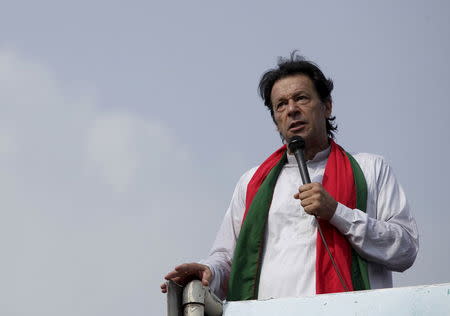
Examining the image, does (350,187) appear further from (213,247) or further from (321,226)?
(213,247)

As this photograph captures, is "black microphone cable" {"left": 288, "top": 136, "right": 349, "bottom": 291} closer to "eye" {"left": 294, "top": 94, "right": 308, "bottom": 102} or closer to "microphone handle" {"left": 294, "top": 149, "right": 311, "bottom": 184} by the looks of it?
"microphone handle" {"left": 294, "top": 149, "right": 311, "bottom": 184}

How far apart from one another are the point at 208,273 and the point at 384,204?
1.04m

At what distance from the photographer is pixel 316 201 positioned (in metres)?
3.65

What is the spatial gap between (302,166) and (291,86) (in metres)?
0.74

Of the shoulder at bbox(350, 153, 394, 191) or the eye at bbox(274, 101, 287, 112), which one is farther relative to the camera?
the eye at bbox(274, 101, 287, 112)

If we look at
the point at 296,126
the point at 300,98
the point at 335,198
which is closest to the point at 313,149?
the point at 296,126

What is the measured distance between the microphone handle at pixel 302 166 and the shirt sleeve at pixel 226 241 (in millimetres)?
534

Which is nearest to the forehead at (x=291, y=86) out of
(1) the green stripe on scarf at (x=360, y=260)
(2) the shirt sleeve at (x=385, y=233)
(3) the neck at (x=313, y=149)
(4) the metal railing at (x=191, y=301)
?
(3) the neck at (x=313, y=149)

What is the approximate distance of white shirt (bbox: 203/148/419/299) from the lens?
12.4ft

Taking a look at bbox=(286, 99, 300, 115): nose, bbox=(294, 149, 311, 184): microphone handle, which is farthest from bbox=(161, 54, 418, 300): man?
bbox=(294, 149, 311, 184): microphone handle

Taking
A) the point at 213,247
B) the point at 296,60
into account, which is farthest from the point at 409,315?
the point at 296,60

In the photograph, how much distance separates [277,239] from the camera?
4.07 metres

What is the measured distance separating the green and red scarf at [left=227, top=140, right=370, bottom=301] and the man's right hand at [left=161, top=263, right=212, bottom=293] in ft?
1.69

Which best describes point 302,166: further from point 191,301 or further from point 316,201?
point 191,301
